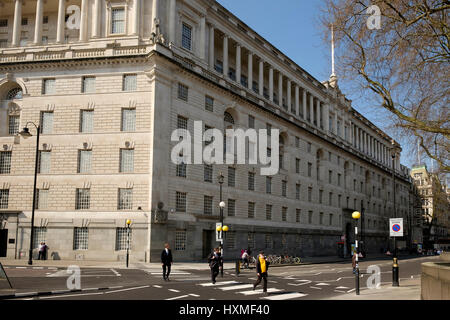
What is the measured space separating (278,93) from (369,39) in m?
46.9

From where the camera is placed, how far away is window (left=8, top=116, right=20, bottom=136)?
131ft

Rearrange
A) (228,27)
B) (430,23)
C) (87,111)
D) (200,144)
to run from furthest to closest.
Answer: (228,27) < (200,144) < (87,111) < (430,23)

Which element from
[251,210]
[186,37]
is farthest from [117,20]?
[251,210]

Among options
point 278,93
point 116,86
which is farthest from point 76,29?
point 278,93

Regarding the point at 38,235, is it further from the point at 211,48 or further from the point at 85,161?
the point at 211,48

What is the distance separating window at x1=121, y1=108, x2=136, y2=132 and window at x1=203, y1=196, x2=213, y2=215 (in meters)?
10.6

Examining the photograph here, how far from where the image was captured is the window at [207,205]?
42.1 m

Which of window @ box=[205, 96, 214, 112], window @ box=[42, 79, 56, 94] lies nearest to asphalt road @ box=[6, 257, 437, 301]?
window @ box=[42, 79, 56, 94]

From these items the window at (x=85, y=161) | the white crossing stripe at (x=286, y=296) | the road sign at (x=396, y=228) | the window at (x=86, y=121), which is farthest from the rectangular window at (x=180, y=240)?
the white crossing stripe at (x=286, y=296)

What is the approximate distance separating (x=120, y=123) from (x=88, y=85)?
17.0ft

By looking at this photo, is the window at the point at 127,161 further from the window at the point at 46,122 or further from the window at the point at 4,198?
the window at the point at 4,198

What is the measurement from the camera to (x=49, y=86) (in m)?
39.4
